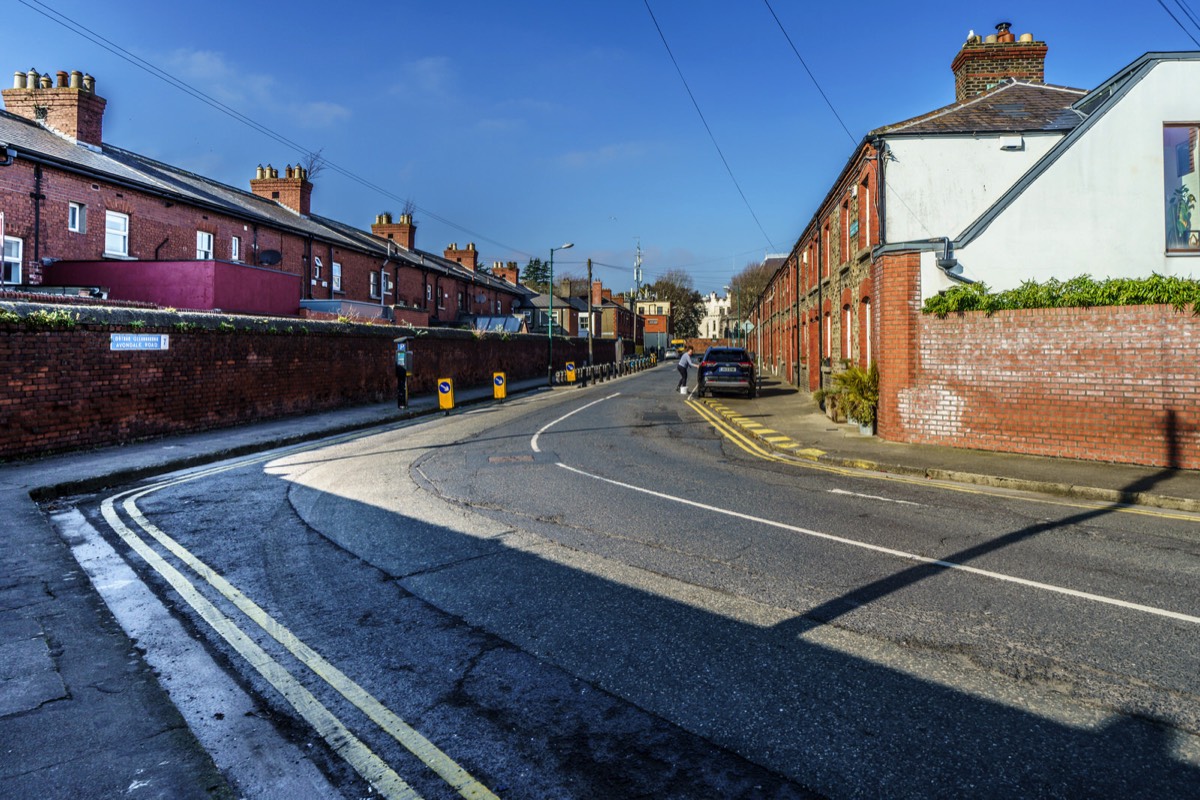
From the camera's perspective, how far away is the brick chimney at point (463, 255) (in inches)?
2420

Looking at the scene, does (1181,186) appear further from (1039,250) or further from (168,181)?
(168,181)

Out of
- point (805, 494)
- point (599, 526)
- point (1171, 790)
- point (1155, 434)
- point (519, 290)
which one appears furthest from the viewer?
point (519, 290)

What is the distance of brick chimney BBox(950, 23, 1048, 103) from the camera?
17688 millimetres

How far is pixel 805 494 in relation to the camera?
358 inches

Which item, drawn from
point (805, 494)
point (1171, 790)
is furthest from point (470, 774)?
point (805, 494)

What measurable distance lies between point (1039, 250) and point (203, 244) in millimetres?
28472

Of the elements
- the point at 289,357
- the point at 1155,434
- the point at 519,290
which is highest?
the point at 519,290

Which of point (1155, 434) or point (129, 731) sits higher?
point (1155, 434)

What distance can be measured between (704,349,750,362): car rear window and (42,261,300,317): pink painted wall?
16.7 meters

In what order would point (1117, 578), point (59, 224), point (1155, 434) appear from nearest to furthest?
point (1117, 578), point (1155, 434), point (59, 224)

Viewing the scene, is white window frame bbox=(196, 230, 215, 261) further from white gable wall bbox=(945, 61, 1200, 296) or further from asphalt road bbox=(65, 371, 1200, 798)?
white gable wall bbox=(945, 61, 1200, 296)

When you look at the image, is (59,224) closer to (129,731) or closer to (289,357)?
(289,357)

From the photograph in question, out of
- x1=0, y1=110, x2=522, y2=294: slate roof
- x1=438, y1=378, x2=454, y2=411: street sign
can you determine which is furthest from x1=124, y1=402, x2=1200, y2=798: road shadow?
x1=0, y1=110, x2=522, y2=294: slate roof

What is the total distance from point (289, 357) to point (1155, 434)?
61.6 feet
